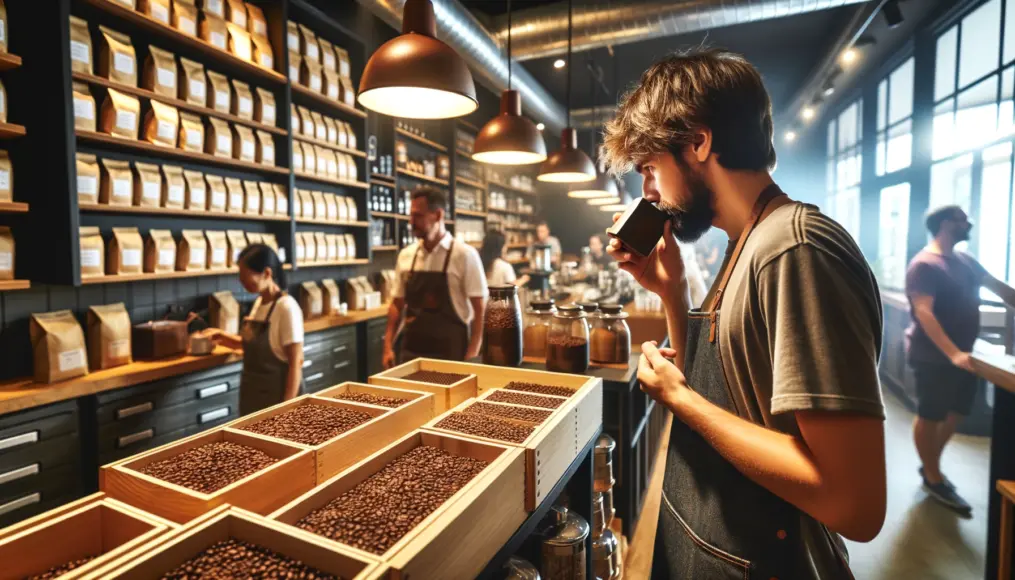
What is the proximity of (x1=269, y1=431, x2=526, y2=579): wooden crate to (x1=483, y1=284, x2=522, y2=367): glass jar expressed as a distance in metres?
0.90

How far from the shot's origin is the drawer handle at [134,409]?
250cm

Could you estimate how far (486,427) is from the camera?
52.8 inches

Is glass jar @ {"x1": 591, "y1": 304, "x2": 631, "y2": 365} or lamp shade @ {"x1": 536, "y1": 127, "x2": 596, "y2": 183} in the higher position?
lamp shade @ {"x1": 536, "y1": 127, "x2": 596, "y2": 183}

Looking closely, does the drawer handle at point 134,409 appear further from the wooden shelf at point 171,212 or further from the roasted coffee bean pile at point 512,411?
the roasted coffee bean pile at point 512,411

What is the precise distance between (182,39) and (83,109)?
0.78 m

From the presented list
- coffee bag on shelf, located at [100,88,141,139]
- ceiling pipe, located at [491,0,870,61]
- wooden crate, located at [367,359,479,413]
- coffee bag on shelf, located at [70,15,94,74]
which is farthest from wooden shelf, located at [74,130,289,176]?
ceiling pipe, located at [491,0,870,61]

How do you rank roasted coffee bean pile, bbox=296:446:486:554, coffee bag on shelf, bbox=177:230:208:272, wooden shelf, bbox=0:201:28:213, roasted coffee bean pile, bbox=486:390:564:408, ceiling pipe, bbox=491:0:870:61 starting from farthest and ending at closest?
1. ceiling pipe, bbox=491:0:870:61
2. coffee bag on shelf, bbox=177:230:208:272
3. wooden shelf, bbox=0:201:28:213
4. roasted coffee bean pile, bbox=486:390:564:408
5. roasted coffee bean pile, bbox=296:446:486:554

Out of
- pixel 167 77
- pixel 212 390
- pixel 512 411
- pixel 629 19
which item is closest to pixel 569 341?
pixel 512 411

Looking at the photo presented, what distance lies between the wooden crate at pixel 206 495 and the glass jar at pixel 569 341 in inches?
46.0

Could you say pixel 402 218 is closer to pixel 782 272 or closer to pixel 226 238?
pixel 226 238

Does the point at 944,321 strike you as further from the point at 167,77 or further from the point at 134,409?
the point at 167,77

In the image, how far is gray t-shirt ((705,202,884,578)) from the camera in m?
0.77

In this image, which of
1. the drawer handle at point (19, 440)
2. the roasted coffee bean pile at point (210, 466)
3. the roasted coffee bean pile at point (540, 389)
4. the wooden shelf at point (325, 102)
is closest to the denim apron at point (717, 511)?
the roasted coffee bean pile at point (540, 389)

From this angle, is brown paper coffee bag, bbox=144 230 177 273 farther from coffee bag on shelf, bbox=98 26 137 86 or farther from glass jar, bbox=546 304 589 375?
glass jar, bbox=546 304 589 375
